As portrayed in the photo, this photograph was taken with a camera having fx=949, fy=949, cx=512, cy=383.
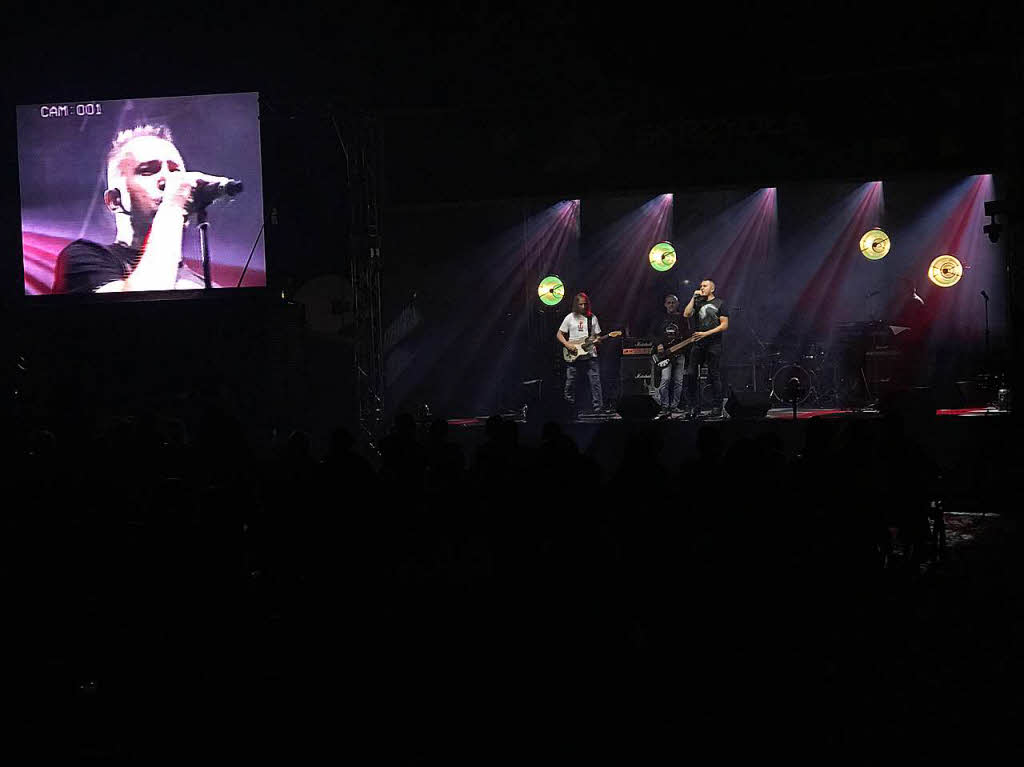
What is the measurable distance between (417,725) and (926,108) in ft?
29.4

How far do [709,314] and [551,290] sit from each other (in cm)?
381

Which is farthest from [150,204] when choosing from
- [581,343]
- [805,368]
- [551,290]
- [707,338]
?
[805,368]

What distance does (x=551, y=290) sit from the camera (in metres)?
15.5

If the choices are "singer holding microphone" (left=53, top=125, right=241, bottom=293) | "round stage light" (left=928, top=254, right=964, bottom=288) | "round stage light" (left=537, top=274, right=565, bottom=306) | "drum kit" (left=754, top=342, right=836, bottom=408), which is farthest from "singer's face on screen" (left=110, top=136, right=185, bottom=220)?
"round stage light" (left=928, top=254, right=964, bottom=288)

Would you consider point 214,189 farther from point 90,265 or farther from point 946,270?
point 946,270

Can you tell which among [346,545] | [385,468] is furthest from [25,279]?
[346,545]

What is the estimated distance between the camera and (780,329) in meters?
16.5

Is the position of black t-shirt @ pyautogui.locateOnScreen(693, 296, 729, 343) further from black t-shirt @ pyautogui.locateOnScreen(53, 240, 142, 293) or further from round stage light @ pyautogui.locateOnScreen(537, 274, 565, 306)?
black t-shirt @ pyautogui.locateOnScreen(53, 240, 142, 293)

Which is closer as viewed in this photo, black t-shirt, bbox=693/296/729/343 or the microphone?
the microphone

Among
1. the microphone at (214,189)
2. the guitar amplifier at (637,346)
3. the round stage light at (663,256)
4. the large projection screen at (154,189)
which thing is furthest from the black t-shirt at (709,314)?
the microphone at (214,189)

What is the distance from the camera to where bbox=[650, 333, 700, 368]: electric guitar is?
41.2 ft

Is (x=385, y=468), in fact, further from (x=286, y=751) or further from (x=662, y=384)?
(x=662, y=384)

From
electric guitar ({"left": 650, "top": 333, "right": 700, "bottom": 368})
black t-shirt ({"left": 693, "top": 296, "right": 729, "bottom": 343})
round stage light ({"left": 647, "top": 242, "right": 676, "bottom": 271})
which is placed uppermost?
Result: round stage light ({"left": 647, "top": 242, "right": 676, "bottom": 271})

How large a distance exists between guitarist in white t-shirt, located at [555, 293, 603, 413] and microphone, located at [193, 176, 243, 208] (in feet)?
16.1
